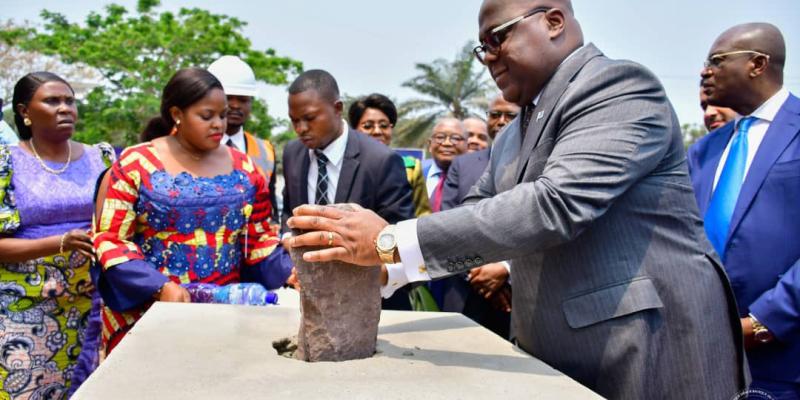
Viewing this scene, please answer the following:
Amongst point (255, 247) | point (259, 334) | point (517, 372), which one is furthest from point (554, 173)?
point (255, 247)

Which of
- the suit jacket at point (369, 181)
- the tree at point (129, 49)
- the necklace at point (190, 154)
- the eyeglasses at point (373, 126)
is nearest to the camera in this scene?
the necklace at point (190, 154)

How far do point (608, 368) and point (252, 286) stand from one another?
5.23 feet

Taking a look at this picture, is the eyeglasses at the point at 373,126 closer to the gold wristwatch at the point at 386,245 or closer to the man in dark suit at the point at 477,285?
the man in dark suit at the point at 477,285

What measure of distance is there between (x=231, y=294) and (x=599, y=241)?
1.62 m

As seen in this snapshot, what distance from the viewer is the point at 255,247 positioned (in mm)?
3090

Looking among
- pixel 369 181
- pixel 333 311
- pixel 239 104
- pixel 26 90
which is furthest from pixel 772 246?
pixel 26 90

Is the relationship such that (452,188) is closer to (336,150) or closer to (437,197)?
(437,197)

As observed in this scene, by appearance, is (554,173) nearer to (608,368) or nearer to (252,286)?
(608,368)

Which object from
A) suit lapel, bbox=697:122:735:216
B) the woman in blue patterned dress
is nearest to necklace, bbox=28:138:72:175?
the woman in blue patterned dress

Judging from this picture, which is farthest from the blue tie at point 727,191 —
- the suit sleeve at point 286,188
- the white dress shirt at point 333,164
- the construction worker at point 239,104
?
the construction worker at point 239,104

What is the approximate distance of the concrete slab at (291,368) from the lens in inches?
61.6

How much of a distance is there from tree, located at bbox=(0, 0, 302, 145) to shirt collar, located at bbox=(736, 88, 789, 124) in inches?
645

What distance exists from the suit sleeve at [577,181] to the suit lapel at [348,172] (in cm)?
192

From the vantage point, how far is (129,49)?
1792 cm
